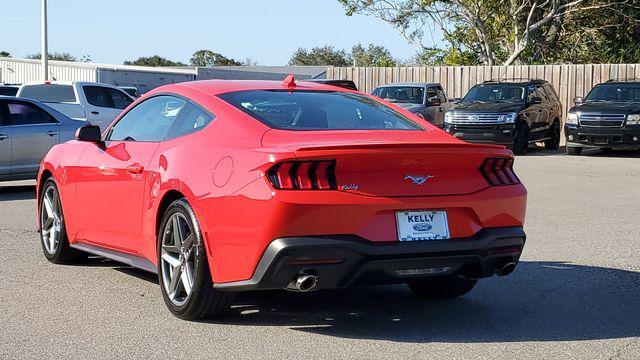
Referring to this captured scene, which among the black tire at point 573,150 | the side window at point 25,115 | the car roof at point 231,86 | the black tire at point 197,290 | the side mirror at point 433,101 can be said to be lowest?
the black tire at point 573,150

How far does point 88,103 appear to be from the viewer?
2347 cm

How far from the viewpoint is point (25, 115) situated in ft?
49.5

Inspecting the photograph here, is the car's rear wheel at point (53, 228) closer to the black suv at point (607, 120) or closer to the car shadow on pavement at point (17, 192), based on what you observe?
the car shadow on pavement at point (17, 192)

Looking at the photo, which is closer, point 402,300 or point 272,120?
point 272,120

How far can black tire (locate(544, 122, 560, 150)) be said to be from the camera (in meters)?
25.7

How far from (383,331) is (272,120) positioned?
148cm

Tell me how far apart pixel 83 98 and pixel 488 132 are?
9719 millimetres

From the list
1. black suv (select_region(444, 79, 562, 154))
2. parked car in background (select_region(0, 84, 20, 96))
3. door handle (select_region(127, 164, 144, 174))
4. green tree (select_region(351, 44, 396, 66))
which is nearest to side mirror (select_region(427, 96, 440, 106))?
black suv (select_region(444, 79, 562, 154))

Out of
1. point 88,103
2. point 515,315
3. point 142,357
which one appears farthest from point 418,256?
point 88,103

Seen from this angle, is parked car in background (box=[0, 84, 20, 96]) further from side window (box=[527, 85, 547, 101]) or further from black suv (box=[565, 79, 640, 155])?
black suv (box=[565, 79, 640, 155])

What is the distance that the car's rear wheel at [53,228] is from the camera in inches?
320

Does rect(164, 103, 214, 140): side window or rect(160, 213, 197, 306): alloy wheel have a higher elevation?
rect(164, 103, 214, 140): side window

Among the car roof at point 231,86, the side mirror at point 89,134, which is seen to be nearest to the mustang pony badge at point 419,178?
the car roof at point 231,86

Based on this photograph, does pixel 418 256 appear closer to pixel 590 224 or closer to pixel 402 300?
pixel 402 300
